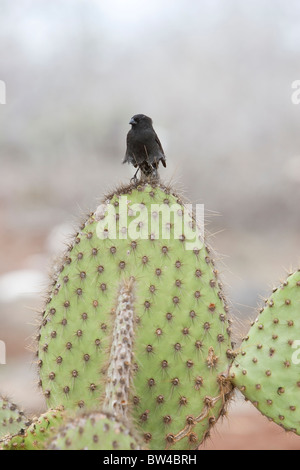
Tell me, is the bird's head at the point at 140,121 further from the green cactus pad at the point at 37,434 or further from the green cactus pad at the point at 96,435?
the green cactus pad at the point at 96,435

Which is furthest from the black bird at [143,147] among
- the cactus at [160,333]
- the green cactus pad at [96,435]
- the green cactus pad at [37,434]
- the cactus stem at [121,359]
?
the green cactus pad at [96,435]

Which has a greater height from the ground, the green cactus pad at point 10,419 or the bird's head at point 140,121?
the bird's head at point 140,121

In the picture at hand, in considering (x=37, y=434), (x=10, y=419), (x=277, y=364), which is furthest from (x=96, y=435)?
(x=10, y=419)

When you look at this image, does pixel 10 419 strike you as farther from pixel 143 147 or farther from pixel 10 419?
pixel 143 147

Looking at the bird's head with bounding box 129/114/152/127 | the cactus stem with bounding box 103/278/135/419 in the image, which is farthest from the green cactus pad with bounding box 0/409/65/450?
the bird's head with bounding box 129/114/152/127

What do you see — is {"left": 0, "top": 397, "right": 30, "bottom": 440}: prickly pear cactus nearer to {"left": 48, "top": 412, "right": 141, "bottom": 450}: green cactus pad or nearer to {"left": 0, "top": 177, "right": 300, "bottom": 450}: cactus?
{"left": 0, "top": 177, "right": 300, "bottom": 450}: cactus
